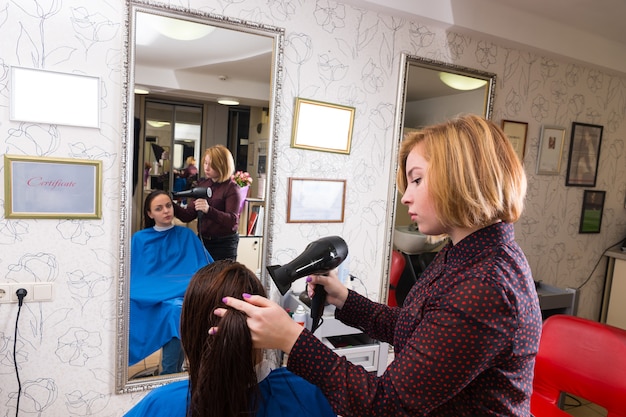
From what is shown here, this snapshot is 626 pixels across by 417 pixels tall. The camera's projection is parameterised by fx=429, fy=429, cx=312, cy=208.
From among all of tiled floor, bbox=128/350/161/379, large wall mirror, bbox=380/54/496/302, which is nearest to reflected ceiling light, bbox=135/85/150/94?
tiled floor, bbox=128/350/161/379

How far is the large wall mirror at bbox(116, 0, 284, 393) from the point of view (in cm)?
167

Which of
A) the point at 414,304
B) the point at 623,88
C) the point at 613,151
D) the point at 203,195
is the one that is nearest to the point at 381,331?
the point at 414,304

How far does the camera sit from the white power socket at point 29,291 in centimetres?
157

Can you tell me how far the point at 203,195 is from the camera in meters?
1.87

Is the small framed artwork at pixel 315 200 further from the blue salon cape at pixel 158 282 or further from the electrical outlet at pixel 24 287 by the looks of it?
the electrical outlet at pixel 24 287

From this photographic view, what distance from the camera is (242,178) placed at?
1.92 m

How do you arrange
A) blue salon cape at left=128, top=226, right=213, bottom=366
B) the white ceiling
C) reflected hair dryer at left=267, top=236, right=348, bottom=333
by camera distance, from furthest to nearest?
the white ceiling, blue salon cape at left=128, top=226, right=213, bottom=366, reflected hair dryer at left=267, top=236, right=348, bottom=333

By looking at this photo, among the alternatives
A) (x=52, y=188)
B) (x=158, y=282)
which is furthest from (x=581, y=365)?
(x=52, y=188)

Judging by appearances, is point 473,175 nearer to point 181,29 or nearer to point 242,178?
point 242,178

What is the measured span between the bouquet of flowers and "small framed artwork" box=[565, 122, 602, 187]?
2.20 metres

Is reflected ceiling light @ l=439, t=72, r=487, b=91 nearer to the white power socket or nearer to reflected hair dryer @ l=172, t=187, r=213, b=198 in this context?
reflected hair dryer @ l=172, t=187, r=213, b=198

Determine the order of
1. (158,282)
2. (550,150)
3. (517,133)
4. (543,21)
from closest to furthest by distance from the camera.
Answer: (158,282) < (543,21) < (517,133) < (550,150)

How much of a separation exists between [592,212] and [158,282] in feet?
9.53

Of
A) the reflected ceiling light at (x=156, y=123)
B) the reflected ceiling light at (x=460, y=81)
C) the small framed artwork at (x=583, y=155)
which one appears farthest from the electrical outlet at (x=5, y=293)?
the small framed artwork at (x=583, y=155)
